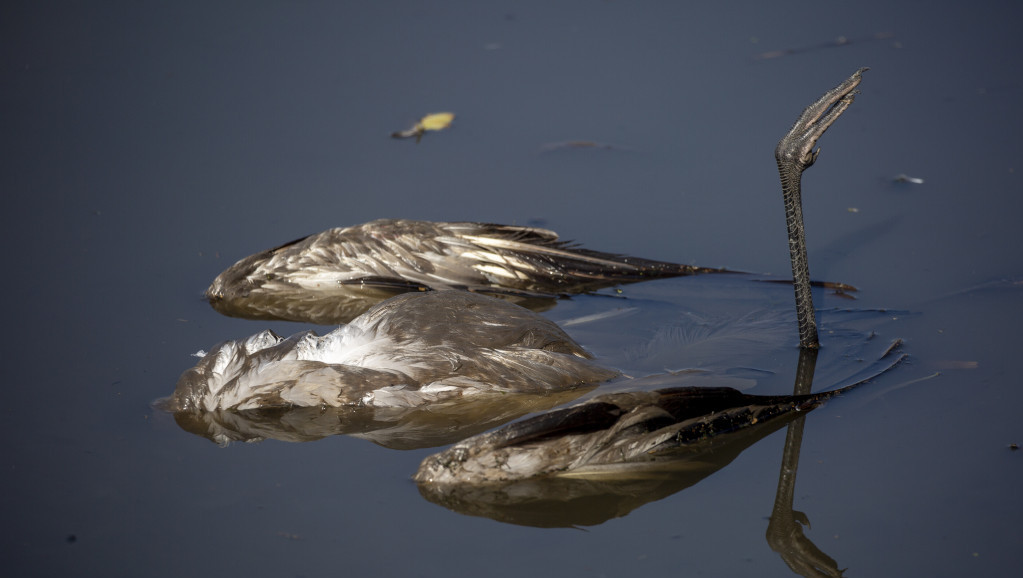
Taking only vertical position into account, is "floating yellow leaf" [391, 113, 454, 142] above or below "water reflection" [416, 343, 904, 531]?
above

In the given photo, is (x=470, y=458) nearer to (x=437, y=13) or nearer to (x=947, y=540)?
(x=947, y=540)

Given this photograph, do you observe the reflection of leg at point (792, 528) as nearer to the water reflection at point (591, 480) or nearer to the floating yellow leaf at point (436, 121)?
the water reflection at point (591, 480)

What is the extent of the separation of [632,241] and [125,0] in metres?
4.61

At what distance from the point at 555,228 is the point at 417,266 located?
31.9 inches

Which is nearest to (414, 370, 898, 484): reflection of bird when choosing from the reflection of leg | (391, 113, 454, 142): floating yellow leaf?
the reflection of leg

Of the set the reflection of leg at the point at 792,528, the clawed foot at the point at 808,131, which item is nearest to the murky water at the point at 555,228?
the reflection of leg at the point at 792,528

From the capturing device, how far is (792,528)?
10.4 ft

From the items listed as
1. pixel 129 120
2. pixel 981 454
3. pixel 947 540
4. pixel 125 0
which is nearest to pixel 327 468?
pixel 947 540

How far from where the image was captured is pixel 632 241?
16.6ft

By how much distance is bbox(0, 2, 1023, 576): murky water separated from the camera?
10.5 ft

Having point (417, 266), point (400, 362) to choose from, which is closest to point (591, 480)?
point (400, 362)

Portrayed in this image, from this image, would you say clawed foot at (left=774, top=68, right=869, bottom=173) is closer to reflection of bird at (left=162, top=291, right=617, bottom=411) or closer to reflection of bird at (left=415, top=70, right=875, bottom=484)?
reflection of bird at (left=415, top=70, right=875, bottom=484)

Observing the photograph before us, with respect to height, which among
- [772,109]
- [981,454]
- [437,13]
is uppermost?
[437,13]

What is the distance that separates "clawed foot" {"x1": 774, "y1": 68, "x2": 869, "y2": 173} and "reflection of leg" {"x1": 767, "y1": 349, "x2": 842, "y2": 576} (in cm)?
95
